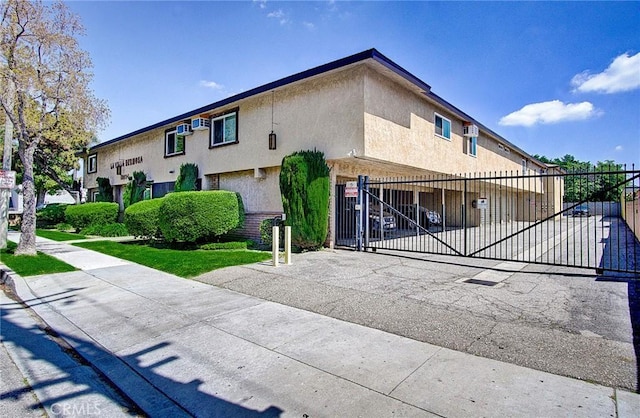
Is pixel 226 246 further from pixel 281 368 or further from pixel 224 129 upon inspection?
pixel 281 368

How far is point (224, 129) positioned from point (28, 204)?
713 cm

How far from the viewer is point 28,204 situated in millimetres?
10477

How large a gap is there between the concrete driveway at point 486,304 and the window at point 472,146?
32.5 feet

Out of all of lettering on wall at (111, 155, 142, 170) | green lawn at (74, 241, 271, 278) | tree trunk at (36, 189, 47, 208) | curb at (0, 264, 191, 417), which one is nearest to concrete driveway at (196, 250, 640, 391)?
green lawn at (74, 241, 271, 278)

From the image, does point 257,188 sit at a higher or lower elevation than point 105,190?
lower

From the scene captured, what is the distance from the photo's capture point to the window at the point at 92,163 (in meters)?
25.4

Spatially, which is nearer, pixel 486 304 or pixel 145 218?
pixel 486 304

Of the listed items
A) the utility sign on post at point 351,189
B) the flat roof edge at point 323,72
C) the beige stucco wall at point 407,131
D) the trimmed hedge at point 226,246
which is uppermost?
the flat roof edge at point 323,72

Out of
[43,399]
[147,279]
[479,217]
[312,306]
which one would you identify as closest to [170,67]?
[147,279]

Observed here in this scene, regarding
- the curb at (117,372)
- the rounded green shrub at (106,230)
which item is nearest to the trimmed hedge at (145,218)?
the rounded green shrub at (106,230)

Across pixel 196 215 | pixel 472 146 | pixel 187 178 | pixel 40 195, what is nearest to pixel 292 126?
pixel 196 215

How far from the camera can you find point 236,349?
409 centimetres

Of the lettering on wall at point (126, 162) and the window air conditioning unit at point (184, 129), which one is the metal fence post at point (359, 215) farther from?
the lettering on wall at point (126, 162)

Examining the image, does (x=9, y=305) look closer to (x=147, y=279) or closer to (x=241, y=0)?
(x=147, y=279)
